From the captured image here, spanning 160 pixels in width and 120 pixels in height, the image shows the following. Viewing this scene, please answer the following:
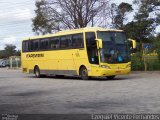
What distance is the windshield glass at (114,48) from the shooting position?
2809cm

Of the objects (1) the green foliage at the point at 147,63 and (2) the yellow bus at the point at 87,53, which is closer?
(2) the yellow bus at the point at 87,53

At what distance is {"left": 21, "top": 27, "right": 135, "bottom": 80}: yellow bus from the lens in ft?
92.2

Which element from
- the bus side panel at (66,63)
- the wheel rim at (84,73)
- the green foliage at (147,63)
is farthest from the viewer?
the green foliage at (147,63)

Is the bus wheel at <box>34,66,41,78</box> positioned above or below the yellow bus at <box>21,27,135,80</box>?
below

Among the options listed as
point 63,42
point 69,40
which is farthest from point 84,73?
point 63,42

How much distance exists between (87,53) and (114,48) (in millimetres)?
1772

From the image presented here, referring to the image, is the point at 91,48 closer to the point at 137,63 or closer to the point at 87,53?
the point at 87,53

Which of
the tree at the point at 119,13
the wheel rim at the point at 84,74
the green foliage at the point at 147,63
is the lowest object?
the wheel rim at the point at 84,74

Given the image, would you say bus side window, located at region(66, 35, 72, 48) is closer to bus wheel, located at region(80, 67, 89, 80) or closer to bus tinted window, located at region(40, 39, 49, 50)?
bus wheel, located at region(80, 67, 89, 80)

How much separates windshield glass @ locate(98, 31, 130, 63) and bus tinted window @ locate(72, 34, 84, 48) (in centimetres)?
164

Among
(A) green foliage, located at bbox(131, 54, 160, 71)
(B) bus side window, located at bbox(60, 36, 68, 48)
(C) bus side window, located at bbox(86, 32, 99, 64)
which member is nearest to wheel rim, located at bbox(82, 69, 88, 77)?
(C) bus side window, located at bbox(86, 32, 99, 64)

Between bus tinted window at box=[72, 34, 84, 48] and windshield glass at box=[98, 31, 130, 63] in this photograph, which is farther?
bus tinted window at box=[72, 34, 84, 48]

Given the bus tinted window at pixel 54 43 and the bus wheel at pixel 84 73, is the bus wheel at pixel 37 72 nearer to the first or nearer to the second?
the bus tinted window at pixel 54 43

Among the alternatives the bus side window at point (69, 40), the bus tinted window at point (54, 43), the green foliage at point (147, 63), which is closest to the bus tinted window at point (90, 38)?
the bus side window at point (69, 40)
